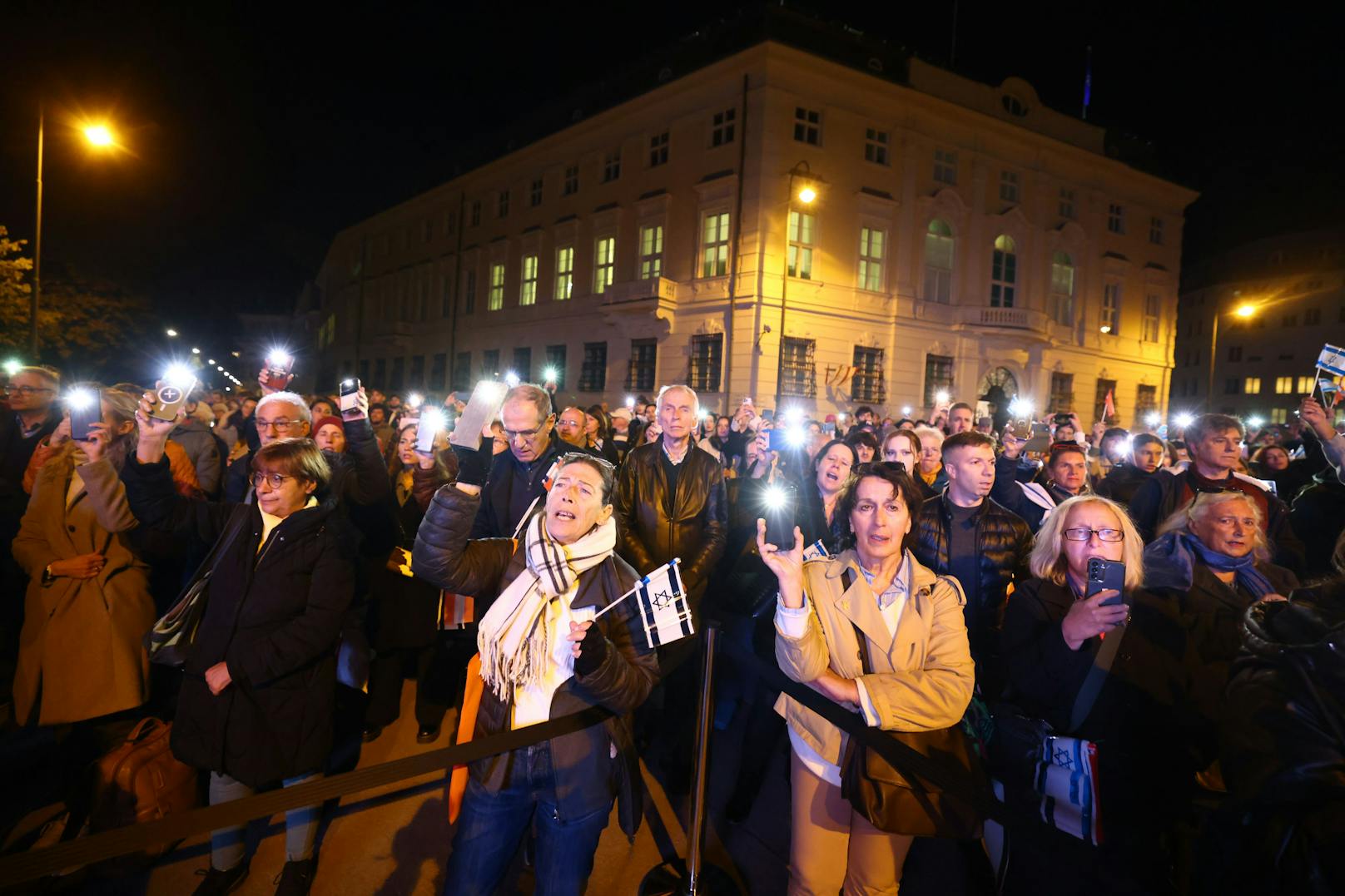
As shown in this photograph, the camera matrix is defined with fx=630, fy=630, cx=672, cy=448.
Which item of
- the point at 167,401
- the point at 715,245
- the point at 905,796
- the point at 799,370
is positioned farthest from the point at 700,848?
the point at 715,245

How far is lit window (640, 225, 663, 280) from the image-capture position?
2372 centimetres

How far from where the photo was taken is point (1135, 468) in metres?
5.61

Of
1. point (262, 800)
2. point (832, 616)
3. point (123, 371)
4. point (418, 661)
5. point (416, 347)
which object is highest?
point (416, 347)

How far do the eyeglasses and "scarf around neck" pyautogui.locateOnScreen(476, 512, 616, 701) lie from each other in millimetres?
2068

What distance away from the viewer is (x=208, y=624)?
2621 mm

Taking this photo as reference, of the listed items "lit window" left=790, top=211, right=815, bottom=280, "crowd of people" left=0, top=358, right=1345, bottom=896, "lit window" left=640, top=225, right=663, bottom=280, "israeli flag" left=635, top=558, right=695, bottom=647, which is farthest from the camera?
"lit window" left=640, top=225, right=663, bottom=280

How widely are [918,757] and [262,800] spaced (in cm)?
199

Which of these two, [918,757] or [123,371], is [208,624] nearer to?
[918,757]

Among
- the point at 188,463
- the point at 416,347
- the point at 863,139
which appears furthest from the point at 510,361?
the point at 188,463

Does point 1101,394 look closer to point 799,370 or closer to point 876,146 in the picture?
point 876,146

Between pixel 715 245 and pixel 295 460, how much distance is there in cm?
2084

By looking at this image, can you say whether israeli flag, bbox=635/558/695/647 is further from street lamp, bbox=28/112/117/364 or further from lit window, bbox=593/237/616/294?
lit window, bbox=593/237/616/294

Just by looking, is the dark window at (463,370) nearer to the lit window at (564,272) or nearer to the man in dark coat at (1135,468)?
the lit window at (564,272)

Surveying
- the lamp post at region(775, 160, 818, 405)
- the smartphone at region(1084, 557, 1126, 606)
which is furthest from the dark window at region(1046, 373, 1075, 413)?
the smartphone at region(1084, 557, 1126, 606)
